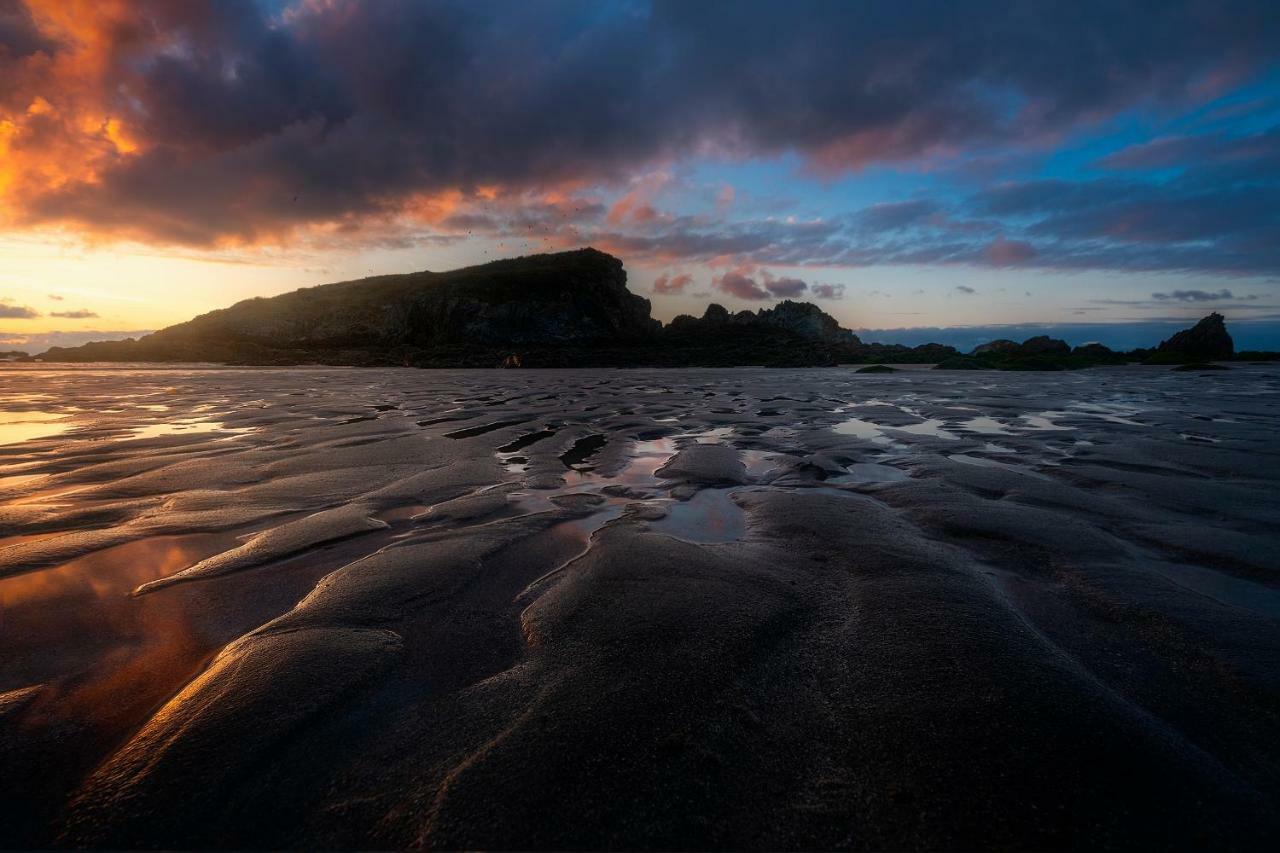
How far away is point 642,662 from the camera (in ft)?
8.04

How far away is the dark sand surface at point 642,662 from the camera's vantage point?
165cm

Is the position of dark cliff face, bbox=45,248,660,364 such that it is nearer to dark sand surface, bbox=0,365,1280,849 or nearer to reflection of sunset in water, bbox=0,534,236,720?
dark sand surface, bbox=0,365,1280,849

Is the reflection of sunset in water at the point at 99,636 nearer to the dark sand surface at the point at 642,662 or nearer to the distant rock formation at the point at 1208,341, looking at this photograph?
the dark sand surface at the point at 642,662

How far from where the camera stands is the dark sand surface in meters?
1.65

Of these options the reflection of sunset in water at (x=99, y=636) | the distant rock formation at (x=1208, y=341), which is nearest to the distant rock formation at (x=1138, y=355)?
the distant rock formation at (x=1208, y=341)

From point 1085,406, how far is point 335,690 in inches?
662

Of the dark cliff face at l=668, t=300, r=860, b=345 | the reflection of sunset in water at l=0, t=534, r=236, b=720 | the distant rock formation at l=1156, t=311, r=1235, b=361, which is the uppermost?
the dark cliff face at l=668, t=300, r=860, b=345

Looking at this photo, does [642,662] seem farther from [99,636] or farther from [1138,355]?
[1138,355]

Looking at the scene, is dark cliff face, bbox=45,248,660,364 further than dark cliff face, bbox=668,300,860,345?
No

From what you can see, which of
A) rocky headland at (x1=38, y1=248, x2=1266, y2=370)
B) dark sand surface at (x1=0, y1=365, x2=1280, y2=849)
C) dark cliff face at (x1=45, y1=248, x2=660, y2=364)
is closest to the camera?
dark sand surface at (x1=0, y1=365, x2=1280, y2=849)

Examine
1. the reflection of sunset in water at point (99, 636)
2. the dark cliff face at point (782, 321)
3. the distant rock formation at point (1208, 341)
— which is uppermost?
the dark cliff face at point (782, 321)

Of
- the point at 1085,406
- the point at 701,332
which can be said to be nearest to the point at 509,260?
the point at 701,332

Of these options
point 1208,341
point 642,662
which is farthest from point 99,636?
point 1208,341

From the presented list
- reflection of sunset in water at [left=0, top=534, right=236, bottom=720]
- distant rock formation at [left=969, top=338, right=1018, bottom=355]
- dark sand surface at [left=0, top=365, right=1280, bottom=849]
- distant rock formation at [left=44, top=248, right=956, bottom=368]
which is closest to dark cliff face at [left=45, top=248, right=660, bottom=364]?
distant rock formation at [left=44, top=248, right=956, bottom=368]
